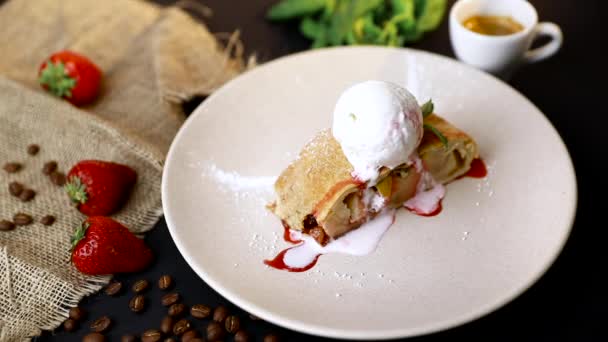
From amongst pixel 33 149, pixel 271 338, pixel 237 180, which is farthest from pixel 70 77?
pixel 271 338

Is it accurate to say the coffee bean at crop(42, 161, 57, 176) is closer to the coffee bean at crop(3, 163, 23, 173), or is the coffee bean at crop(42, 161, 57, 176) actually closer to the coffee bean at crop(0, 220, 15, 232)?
the coffee bean at crop(3, 163, 23, 173)

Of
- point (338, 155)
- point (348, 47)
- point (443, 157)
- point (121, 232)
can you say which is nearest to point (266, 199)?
point (338, 155)

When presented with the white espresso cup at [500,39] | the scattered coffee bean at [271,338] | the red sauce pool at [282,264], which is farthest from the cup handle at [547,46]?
the scattered coffee bean at [271,338]

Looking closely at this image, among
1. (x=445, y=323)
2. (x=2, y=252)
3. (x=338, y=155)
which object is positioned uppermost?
(x=338, y=155)

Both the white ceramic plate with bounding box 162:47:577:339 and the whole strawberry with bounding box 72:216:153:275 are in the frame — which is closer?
the white ceramic plate with bounding box 162:47:577:339

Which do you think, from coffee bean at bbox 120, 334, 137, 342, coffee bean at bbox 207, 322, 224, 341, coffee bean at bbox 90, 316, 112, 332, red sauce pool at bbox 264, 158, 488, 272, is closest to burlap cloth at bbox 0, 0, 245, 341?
coffee bean at bbox 90, 316, 112, 332

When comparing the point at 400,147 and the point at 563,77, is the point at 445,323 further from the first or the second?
the point at 563,77
